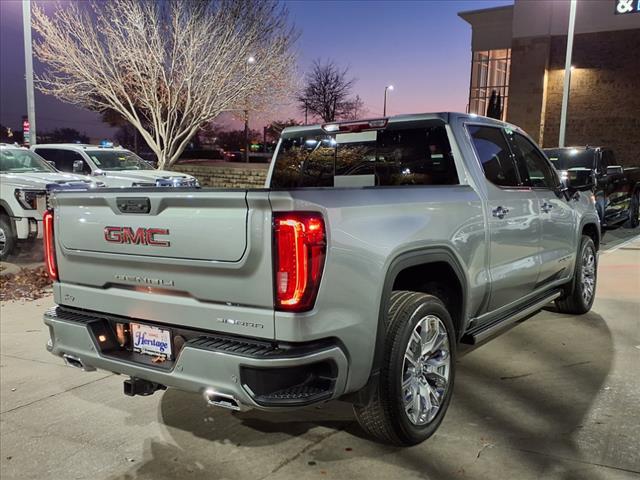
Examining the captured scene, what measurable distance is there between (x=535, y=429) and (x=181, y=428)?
2.20 meters

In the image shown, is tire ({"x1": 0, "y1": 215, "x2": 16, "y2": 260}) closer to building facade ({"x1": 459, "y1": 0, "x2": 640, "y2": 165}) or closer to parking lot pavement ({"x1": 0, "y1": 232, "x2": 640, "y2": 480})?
parking lot pavement ({"x1": 0, "y1": 232, "x2": 640, "y2": 480})

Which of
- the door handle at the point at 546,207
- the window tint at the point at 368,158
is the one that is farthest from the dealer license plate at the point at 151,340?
the door handle at the point at 546,207

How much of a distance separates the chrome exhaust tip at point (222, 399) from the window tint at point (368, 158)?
Result: 2268mm

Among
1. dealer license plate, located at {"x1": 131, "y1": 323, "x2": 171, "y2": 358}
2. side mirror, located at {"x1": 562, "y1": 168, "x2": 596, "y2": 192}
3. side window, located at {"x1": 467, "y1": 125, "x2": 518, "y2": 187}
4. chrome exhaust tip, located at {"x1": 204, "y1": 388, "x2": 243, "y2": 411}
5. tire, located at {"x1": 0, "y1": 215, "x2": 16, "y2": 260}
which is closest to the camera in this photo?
chrome exhaust tip, located at {"x1": 204, "y1": 388, "x2": 243, "y2": 411}

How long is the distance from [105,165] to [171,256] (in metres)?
11.5

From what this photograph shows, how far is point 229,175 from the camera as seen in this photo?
23.3 m

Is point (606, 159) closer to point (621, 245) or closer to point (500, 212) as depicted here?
point (621, 245)

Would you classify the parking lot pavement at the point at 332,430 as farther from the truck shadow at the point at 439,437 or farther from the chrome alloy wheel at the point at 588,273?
the chrome alloy wheel at the point at 588,273

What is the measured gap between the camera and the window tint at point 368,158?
4.32 metres

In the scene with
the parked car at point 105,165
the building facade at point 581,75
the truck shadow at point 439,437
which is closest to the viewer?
the truck shadow at point 439,437

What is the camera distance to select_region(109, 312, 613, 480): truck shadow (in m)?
3.17

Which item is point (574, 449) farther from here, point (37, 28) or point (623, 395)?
point (37, 28)

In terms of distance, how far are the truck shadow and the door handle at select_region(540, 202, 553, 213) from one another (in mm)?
1279

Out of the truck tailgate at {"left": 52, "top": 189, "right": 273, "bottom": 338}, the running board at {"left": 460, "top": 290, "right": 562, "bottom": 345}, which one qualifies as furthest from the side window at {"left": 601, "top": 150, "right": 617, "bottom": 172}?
the truck tailgate at {"left": 52, "top": 189, "right": 273, "bottom": 338}
